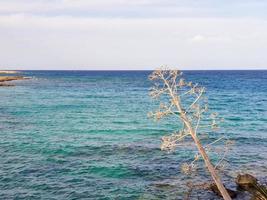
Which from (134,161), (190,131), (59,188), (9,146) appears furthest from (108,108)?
(190,131)

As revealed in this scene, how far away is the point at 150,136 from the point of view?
44.9 meters

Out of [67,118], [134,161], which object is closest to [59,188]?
[134,161]

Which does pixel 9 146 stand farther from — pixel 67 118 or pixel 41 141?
pixel 67 118

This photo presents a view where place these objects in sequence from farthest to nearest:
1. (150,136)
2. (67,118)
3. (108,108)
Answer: (108,108) < (67,118) < (150,136)

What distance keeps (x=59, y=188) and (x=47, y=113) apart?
122ft

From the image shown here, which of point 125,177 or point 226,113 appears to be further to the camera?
point 226,113

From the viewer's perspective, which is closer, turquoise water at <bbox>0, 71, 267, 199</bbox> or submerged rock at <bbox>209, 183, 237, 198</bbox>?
submerged rock at <bbox>209, 183, 237, 198</bbox>

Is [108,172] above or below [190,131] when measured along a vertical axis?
below

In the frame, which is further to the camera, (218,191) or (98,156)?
(98,156)

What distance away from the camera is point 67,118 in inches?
2315

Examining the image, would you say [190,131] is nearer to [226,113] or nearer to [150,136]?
[150,136]

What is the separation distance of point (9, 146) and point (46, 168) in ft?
29.0

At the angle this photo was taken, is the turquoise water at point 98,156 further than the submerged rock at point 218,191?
Yes

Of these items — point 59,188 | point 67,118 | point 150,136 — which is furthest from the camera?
point 67,118
